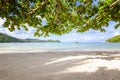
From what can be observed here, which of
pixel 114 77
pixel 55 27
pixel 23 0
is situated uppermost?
pixel 23 0

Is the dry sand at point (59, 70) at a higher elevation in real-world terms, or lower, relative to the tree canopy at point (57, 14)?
lower

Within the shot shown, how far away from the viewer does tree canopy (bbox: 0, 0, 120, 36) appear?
7.76 m

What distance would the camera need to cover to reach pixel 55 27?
1051 cm

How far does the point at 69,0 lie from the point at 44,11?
117 cm

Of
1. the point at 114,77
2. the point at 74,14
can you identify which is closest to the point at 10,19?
the point at 74,14

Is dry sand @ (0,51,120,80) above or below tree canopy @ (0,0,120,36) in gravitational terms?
below

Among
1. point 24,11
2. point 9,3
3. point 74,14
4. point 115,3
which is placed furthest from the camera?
point 74,14

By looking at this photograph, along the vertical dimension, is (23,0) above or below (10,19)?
above

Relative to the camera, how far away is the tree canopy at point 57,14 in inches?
305

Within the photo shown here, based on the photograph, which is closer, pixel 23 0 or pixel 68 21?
pixel 23 0

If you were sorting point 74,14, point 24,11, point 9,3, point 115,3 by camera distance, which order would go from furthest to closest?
1. point 74,14
2. point 115,3
3. point 24,11
4. point 9,3

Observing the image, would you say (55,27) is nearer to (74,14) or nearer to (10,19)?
(74,14)

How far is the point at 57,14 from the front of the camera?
30.0 feet

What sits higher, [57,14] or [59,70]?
[57,14]
